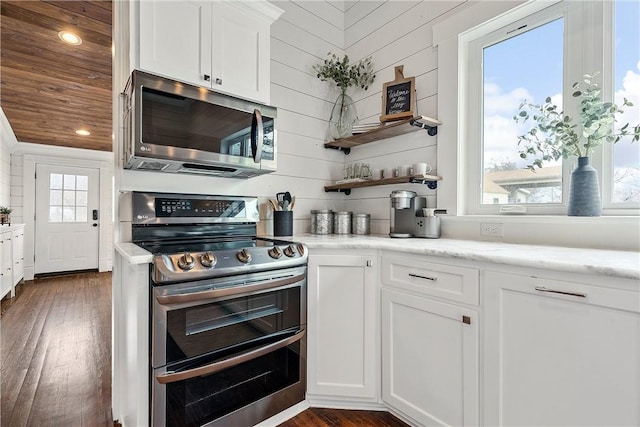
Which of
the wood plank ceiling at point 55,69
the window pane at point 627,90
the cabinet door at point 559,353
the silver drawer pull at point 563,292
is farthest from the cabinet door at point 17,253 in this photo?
the window pane at point 627,90

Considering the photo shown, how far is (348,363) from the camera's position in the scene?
66.5 inches

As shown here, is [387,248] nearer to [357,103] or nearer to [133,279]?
[133,279]

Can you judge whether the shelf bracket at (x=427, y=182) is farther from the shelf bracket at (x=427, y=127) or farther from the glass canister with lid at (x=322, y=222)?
the glass canister with lid at (x=322, y=222)

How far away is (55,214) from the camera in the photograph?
223 inches

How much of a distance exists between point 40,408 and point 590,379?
2.50m

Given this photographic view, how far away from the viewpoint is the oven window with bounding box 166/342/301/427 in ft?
4.28

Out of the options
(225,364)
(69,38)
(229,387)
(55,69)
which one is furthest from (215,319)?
(55,69)

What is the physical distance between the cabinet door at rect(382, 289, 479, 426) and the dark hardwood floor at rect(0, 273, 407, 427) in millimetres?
207

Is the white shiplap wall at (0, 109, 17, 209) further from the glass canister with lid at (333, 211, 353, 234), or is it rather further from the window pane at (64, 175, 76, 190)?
the glass canister with lid at (333, 211, 353, 234)

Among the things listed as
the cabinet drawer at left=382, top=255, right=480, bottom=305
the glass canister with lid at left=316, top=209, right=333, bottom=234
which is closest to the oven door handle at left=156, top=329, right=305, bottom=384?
the cabinet drawer at left=382, top=255, right=480, bottom=305

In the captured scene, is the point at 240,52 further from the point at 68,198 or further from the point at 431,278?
the point at 68,198

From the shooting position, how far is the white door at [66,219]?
5.51 metres

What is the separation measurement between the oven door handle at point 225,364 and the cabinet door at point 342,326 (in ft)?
0.48

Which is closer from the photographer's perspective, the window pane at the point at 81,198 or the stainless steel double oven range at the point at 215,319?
the stainless steel double oven range at the point at 215,319
